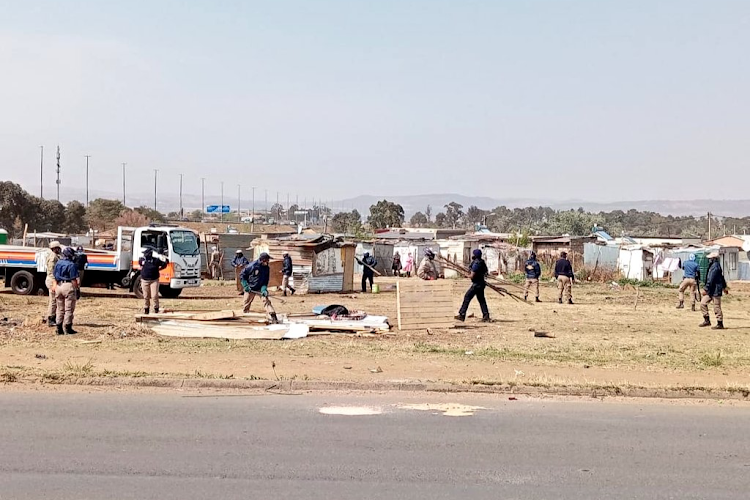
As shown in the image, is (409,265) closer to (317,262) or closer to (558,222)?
(317,262)

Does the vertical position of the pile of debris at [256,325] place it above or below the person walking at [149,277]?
below

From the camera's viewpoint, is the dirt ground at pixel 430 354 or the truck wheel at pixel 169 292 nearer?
the dirt ground at pixel 430 354

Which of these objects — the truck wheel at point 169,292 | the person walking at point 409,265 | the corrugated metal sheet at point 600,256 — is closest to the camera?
the truck wheel at point 169,292

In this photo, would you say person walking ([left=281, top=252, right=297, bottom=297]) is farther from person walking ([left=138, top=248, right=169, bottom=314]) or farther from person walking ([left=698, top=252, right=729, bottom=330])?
person walking ([left=698, top=252, right=729, bottom=330])

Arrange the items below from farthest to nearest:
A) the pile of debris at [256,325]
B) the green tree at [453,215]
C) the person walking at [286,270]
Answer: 1. the green tree at [453,215]
2. the person walking at [286,270]
3. the pile of debris at [256,325]

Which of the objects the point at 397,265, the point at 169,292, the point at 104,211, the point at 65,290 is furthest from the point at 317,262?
the point at 104,211

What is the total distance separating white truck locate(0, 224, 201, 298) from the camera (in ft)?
91.0

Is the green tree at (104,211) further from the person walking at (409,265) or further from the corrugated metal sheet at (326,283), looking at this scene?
the corrugated metal sheet at (326,283)

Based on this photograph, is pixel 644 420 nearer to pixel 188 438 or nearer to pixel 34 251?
pixel 188 438

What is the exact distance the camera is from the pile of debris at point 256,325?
52.3 ft

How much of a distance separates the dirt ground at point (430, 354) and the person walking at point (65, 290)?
37 cm

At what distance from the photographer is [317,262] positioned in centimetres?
3138

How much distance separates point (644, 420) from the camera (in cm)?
951

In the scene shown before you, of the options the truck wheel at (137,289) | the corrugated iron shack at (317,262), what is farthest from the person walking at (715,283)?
the truck wheel at (137,289)
